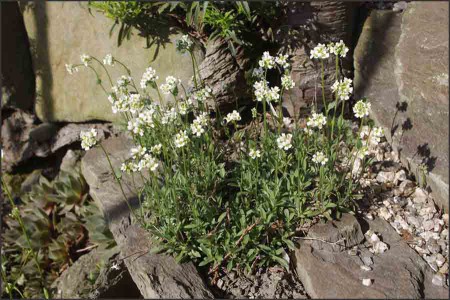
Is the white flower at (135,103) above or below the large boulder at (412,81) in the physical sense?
above

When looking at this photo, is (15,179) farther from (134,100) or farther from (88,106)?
(134,100)

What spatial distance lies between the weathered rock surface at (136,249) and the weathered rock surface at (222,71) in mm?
863

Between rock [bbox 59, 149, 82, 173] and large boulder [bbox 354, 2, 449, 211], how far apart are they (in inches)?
98.9

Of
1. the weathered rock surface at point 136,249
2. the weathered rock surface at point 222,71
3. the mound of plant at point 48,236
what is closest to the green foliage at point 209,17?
the weathered rock surface at point 222,71

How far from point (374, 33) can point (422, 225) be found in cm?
151

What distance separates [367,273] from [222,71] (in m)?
1.80

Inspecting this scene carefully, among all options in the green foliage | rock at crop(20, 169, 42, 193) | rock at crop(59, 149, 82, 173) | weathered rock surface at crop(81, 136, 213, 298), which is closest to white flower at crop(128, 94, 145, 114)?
weathered rock surface at crop(81, 136, 213, 298)

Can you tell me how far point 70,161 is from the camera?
4637mm

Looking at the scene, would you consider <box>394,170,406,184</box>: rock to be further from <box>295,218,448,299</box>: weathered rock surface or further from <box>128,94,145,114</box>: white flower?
<box>128,94,145,114</box>: white flower

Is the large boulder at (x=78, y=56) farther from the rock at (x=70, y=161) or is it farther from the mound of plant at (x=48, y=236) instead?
the mound of plant at (x=48, y=236)

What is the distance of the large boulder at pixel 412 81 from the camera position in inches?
128

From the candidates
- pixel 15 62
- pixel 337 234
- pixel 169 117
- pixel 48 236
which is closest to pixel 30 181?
pixel 48 236

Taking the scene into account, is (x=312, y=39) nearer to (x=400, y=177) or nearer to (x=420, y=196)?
(x=400, y=177)

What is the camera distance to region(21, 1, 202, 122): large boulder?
419 cm
